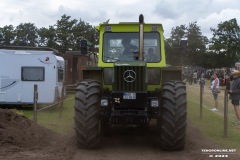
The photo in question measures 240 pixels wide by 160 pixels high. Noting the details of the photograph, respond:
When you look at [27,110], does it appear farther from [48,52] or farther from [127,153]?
[127,153]

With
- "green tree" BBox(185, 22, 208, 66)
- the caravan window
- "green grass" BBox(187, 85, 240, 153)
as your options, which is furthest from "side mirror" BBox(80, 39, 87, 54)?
"green tree" BBox(185, 22, 208, 66)

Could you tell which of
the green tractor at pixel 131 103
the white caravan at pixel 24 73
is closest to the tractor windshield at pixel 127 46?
the green tractor at pixel 131 103

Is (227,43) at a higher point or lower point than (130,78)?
higher

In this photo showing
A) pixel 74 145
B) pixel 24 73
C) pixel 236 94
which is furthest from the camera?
pixel 24 73

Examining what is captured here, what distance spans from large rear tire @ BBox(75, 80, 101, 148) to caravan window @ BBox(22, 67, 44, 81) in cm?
1076

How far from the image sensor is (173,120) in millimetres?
9344

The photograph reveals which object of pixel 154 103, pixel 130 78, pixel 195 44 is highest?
pixel 195 44

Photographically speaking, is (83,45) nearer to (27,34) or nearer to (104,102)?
(104,102)

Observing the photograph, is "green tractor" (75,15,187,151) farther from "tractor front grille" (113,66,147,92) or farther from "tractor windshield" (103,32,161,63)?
"tractor windshield" (103,32,161,63)

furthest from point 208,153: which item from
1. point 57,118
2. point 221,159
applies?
point 57,118

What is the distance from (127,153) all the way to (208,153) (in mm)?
1673

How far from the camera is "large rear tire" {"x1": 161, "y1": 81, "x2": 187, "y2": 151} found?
935cm

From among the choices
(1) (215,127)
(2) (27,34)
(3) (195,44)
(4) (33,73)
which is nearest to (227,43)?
(3) (195,44)

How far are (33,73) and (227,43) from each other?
7920cm
